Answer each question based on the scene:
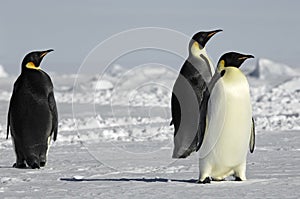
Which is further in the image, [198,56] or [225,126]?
[198,56]

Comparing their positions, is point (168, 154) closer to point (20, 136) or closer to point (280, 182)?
point (20, 136)

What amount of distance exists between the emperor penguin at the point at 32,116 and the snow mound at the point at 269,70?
4753 centimetres

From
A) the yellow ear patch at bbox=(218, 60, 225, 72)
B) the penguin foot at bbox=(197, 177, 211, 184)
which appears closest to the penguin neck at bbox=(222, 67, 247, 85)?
the yellow ear patch at bbox=(218, 60, 225, 72)

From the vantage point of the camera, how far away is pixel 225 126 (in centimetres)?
597

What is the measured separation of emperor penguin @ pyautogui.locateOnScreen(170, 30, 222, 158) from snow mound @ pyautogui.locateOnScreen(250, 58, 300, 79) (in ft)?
151

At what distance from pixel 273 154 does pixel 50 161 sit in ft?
9.40

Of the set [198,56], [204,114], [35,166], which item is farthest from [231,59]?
[35,166]

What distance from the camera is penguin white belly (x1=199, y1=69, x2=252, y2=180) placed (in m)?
5.93

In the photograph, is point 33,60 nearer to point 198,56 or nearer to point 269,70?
point 198,56

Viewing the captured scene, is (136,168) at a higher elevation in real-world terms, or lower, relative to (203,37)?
lower

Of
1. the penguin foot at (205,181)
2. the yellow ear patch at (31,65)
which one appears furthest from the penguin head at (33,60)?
the penguin foot at (205,181)

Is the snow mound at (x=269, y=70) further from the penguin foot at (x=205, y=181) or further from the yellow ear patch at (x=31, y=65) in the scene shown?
the penguin foot at (x=205, y=181)

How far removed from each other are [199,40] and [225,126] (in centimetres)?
313

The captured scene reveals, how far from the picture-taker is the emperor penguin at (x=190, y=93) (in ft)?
29.2
